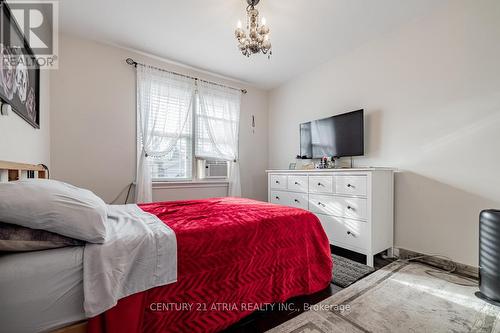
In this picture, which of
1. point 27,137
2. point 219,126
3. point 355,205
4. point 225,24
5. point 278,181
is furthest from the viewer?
point 219,126

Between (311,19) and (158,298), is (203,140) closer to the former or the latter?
(311,19)

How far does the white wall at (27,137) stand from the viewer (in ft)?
4.63

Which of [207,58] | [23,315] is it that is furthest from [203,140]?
[23,315]

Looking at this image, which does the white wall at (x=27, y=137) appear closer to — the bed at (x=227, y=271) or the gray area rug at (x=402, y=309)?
the bed at (x=227, y=271)

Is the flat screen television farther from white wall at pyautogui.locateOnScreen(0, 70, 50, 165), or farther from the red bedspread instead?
white wall at pyautogui.locateOnScreen(0, 70, 50, 165)

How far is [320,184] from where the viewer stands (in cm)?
268

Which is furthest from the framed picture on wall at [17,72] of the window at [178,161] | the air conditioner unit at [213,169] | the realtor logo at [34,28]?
the air conditioner unit at [213,169]

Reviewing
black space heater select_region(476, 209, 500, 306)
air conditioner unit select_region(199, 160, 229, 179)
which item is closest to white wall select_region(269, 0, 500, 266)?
black space heater select_region(476, 209, 500, 306)

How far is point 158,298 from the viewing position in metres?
1.04

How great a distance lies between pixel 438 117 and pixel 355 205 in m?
1.25

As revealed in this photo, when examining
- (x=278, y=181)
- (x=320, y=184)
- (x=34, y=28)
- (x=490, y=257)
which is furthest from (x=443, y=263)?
(x=34, y=28)

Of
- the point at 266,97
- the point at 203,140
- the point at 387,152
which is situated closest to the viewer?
the point at 387,152

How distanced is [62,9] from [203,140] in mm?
2163

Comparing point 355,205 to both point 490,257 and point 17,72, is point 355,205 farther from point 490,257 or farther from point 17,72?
point 17,72
